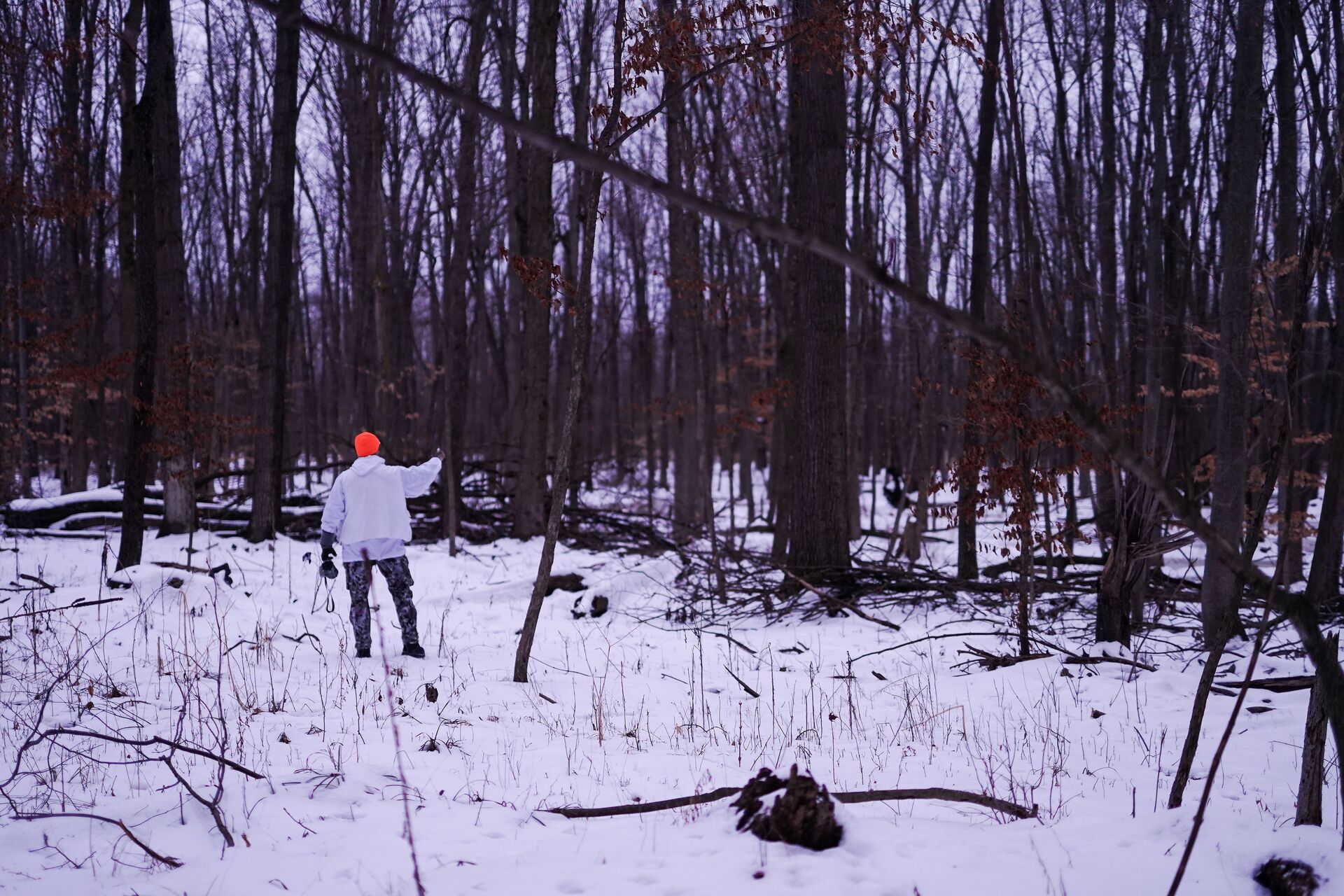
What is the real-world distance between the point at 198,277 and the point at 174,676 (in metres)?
29.3

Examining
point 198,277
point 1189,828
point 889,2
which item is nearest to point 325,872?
point 1189,828

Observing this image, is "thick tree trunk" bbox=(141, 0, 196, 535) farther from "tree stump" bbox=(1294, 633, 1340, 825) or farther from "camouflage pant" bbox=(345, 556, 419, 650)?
"tree stump" bbox=(1294, 633, 1340, 825)

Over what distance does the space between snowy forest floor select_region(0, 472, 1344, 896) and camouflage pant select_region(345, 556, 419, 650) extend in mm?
301

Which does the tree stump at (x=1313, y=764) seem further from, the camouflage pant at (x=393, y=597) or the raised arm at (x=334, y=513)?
the raised arm at (x=334, y=513)

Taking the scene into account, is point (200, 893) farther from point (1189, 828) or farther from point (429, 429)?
point (429, 429)

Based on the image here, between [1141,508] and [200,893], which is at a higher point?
[1141,508]

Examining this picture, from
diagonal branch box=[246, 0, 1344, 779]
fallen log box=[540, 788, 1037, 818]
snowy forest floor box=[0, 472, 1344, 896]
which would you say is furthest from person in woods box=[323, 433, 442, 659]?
diagonal branch box=[246, 0, 1344, 779]

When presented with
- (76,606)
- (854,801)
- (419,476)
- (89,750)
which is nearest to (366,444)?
(419,476)

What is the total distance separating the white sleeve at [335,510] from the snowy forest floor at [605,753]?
992 millimetres

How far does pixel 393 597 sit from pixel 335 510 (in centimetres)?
87

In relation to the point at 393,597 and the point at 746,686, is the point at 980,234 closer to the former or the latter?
the point at 746,686

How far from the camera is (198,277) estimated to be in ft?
101

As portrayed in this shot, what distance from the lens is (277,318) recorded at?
45.0 ft

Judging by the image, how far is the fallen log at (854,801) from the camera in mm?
A: 3697
